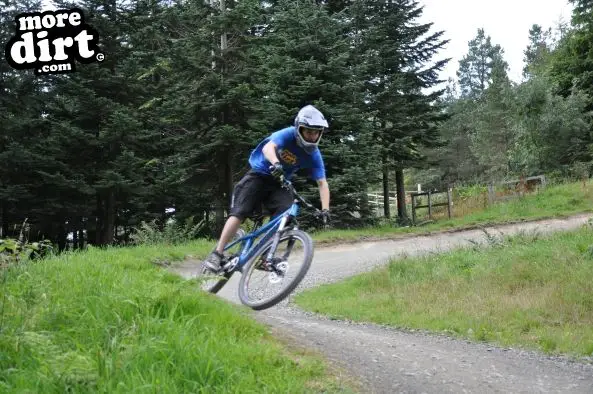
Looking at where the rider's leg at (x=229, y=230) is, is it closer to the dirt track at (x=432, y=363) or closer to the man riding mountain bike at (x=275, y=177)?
the man riding mountain bike at (x=275, y=177)

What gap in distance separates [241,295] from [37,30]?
40.4ft

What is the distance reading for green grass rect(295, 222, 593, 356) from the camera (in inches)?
291

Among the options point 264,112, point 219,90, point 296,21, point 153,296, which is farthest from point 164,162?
point 153,296

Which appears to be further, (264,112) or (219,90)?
(219,90)

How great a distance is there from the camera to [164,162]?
2228 cm

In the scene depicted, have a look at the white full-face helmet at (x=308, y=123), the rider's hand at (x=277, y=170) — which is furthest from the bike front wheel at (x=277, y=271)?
the white full-face helmet at (x=308, y=123)

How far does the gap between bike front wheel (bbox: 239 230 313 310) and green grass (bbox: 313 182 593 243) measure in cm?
1070

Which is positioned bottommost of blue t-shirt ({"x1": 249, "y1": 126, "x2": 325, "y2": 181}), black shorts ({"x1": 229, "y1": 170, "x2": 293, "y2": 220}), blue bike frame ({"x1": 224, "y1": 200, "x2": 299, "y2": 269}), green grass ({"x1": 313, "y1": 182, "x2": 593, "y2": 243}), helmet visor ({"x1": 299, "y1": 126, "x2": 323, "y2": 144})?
green grass ({"x1": 313, "y1": 182, "x2": 593, "y2": 243})

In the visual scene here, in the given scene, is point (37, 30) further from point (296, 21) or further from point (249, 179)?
point (249, 179)

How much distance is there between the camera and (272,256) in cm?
639

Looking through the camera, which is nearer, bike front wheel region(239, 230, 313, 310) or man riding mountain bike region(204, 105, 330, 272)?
bike front wheel region(239, 230, 313, 310)

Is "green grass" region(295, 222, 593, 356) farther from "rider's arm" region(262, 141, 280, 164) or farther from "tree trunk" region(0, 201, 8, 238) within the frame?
"tree trunk" region(0, 201, 8, 238)

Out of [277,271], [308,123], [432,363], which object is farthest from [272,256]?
[432,363]
